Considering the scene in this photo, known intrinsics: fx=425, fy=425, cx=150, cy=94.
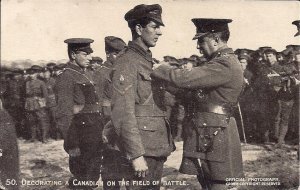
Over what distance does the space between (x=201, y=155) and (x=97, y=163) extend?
2.56 ft

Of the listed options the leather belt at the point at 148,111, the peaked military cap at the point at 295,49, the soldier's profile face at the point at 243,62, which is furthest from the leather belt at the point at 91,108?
the soldier's profile face at the point at 243,62

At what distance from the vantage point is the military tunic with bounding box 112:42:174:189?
1.84 metres

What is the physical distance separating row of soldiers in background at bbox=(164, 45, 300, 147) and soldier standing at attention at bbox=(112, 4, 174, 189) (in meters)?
1.52

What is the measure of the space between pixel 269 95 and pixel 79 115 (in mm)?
1984

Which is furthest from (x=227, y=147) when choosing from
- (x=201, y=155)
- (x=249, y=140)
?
(x=249, y=140)

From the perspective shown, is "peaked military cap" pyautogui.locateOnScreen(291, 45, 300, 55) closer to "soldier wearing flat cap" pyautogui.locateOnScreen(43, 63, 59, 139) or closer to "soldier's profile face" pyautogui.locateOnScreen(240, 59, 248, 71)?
"soldier's profile face" pyautogui.locateOnScreen(240, 59, 248, 71)

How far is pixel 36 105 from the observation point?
16.0 ft

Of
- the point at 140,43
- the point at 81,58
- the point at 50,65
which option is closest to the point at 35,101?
the point at 50,65

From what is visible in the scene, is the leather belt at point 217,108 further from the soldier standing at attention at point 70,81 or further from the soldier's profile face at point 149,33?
the soldier standing at attention at point 70,81

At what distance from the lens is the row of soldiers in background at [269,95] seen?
3.43 m

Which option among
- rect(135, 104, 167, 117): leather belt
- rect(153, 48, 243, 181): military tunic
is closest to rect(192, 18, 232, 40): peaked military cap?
rect(153, 48, 243, 181): military tunic

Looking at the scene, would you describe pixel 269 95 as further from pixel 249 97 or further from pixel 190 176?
pixel 190 176

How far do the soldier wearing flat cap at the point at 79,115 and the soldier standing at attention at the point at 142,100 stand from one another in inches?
21.7

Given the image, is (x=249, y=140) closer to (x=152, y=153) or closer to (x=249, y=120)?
(x=249, y=120)
